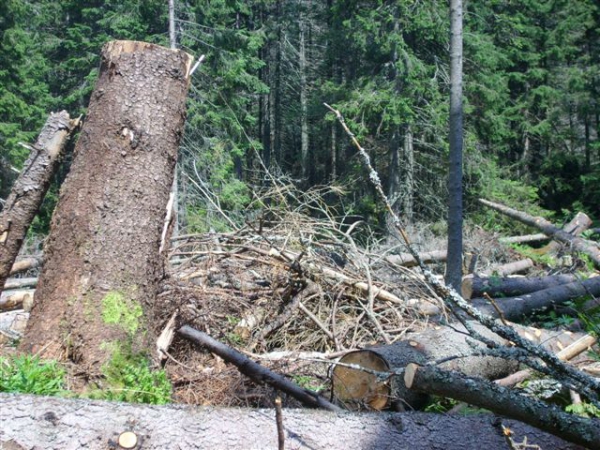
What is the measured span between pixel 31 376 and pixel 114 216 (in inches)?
52.0

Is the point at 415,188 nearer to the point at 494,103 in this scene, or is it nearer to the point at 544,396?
the point at 494,103

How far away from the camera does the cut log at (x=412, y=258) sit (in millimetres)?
9414

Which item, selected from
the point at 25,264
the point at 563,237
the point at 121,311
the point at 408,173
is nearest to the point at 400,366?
the point at 121,311

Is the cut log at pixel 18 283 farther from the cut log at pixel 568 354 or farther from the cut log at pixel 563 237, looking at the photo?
the cut log at pixel 563 237

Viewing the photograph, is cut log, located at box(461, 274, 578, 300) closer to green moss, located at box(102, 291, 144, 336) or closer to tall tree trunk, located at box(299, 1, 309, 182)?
green moss, located at box(102, 291, 144, 336)

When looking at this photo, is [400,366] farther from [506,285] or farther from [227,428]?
[506,285]

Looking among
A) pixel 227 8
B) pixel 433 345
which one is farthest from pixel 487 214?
pixel 433 345

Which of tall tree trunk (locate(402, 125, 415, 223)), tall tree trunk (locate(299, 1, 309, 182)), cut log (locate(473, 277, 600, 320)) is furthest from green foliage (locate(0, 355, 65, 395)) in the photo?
tall tree trunk (locate(299, 1, 309, 182))

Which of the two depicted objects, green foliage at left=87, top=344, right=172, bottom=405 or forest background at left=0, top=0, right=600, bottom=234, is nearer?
green foliage at left=87, top=344, right=172, bottom=405

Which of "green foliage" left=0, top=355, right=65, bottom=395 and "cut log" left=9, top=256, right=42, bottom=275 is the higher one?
"green foliage" left=0, top=355, right=65, bottom=395

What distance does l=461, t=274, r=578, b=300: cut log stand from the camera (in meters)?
8.09

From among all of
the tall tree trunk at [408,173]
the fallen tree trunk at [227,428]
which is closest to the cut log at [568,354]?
the fallen tree trunk at [227,428]

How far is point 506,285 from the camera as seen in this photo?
27.2 ft

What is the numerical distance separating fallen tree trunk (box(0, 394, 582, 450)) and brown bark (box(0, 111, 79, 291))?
2.37 meters
